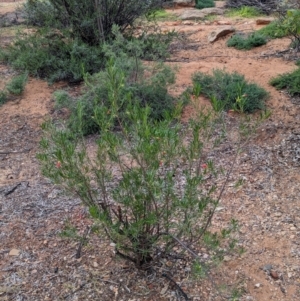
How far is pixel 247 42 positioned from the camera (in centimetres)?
700

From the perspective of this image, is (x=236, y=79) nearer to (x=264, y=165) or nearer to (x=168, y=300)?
(x=264, y=165)

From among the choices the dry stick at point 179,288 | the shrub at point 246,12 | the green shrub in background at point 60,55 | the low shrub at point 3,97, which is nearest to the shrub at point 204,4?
the shrub at point 246,12

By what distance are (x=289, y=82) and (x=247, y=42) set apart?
87.8 inches

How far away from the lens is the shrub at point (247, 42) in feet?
22.9

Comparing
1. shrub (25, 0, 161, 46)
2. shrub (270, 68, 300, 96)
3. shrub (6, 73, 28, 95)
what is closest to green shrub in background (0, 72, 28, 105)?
shrub (6, 73, 28, 95)

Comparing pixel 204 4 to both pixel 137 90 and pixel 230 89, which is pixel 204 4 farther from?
pixel 137 90

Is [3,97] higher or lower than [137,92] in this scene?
lower

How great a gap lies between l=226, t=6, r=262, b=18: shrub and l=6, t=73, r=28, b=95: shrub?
671 centimetres

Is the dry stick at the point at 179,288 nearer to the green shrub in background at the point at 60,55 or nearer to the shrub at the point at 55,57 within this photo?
the green shrub in background at the point at 60,55

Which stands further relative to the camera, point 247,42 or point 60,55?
point 247,42

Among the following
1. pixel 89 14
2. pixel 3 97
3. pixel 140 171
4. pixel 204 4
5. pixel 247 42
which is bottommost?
pixel 204 4

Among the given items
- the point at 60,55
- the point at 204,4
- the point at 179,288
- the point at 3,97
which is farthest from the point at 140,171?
the point at 204,4

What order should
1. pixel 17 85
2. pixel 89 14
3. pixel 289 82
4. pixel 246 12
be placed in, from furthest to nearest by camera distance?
pixel 246 12, pixel 89 14, pixel 17 85, pixel 289 82

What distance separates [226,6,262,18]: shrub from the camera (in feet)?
34.6
